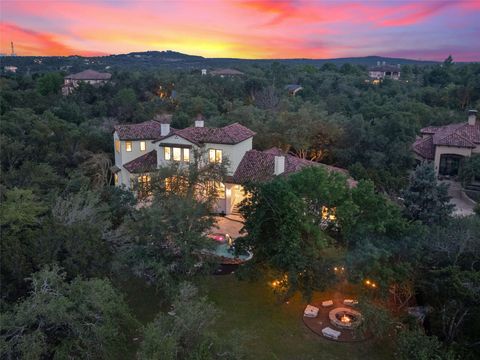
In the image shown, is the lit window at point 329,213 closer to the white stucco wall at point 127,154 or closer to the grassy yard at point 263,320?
the grassy yard at point 263,320

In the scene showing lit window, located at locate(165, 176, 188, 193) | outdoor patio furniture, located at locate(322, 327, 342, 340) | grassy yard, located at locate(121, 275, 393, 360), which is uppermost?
lit window, located at locate(165, 176, 188, 193)

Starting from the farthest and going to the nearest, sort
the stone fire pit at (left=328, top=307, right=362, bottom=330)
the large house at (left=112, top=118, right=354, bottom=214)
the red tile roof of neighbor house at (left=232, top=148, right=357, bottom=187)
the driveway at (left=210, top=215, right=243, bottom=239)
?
1. the large house at (left=112, top=118, right=354, bottom=214)
2. the red tile roof of neighbor house at (left=232, top=148, right=357, bottom=187)
3. the driveway at (left=210, top=215, right=243, bottom=239)
4. the stone fire pit at (left=328, top=307, right=362, bottom=330)

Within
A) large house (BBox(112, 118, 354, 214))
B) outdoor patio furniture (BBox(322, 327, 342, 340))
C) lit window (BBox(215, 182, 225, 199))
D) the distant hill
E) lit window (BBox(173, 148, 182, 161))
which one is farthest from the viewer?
the distant hill

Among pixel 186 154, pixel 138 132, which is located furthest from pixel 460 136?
pixel 138 132

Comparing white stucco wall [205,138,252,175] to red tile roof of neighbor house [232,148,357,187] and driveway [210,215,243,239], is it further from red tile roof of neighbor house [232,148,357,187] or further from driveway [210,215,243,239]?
driveway [210,215,243,239]

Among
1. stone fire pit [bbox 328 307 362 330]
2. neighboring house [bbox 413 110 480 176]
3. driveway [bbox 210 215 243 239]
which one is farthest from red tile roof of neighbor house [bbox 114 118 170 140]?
neighboring house [bbox 413 110 480 176]

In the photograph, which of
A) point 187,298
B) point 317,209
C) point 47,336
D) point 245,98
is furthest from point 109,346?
point 245,98

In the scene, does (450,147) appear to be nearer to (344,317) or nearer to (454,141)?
(454,141)
